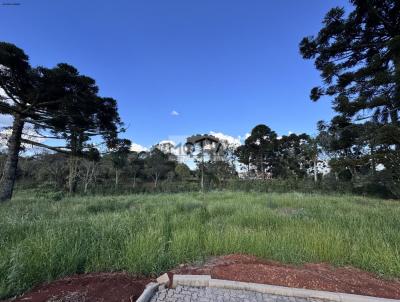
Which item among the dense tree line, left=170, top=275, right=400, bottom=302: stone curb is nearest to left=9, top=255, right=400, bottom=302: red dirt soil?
left=170, top=275, right=400, bottom=302: stone curb

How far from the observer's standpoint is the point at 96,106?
1136cm

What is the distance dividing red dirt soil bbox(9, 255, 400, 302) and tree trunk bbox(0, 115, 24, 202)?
10531 mm

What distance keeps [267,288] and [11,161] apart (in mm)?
12550

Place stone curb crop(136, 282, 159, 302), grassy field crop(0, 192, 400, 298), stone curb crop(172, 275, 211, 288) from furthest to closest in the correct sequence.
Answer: grassy field crop(0, 192, 400, 298), stone curb crop(172, 275, 211, 288), stone curb crop(136, 282, 159, 302)

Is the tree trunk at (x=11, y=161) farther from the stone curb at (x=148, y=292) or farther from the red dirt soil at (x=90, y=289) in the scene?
the stone curb at (x=148, y=292)

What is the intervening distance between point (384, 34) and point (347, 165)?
7619mm

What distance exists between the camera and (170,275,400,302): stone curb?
2.38 meters

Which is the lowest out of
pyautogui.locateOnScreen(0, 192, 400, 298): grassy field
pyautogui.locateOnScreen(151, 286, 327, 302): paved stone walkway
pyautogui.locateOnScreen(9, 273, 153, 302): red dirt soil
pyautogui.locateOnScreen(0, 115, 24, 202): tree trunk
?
pyautogui.locateOnScreen(151, 286, 327, 302): paved stone walkway

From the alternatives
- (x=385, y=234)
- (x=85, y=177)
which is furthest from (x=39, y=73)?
(x=85, y=177)

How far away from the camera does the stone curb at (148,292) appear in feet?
7.67

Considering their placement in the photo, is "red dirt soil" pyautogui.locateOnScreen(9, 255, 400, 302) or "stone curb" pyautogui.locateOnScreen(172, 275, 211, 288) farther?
"stone curb" pyautogui.locateOnScreen(172, 275, 211, 288)

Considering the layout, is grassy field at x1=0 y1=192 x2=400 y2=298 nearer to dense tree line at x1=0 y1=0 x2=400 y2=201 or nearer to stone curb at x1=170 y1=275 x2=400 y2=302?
stone curb at x1=170 y1=275 x2=400 y2=302

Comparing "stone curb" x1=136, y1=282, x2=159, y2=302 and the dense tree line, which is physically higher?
the dense tree line

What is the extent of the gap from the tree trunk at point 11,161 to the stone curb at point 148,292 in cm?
1142
